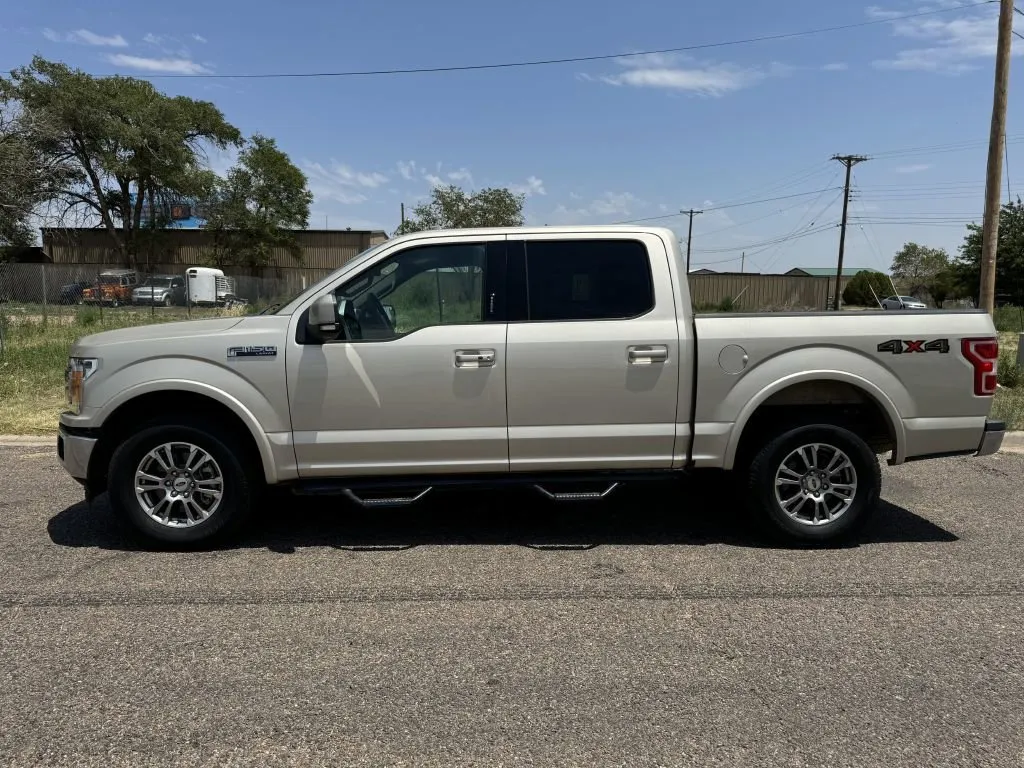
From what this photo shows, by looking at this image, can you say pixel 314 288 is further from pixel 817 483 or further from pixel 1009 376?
pixel 1009 376

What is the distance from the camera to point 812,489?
4.96 metres

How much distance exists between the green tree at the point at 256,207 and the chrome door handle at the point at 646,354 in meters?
53.0

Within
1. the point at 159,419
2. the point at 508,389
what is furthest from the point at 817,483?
the point at 159,419

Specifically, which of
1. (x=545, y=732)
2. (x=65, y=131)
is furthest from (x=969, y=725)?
(x=65, y=131)

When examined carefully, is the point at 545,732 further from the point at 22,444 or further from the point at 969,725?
the point at 22,444

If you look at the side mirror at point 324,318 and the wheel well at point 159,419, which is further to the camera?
the wheel well at point 159,419

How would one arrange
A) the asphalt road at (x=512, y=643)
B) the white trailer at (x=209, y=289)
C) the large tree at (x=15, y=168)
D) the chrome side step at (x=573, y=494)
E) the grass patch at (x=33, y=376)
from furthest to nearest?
the white trailer at (x=209, y=289) → the large tree at (x=15, y=168) → the grass patch at (x=33, y=376) → the chrome side step at (x=573, y=494) → the asphalt road at (x=512, y=643)

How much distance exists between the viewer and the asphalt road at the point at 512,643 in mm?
2879

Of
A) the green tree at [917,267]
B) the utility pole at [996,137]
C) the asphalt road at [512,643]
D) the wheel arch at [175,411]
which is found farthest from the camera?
the green tree at [917,267]

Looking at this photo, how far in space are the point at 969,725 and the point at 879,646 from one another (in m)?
0.66

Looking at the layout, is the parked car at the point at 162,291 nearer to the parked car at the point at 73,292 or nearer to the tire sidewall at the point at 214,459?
the parked car at the point at 73,292

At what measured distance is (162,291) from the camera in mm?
37500

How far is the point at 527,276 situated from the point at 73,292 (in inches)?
1389

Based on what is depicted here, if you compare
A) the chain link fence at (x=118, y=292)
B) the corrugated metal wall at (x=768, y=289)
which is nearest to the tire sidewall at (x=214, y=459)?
the chain link fence at (x=118, y=292)
